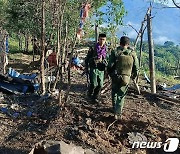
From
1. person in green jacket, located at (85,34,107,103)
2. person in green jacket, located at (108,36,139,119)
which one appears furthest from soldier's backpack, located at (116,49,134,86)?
person in green jacket, located at (85,34,107,103)

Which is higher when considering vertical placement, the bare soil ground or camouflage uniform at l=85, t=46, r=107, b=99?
camouflage uniform at l=85, t=46, r=107, b=99

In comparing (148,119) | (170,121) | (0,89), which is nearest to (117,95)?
(148,119)

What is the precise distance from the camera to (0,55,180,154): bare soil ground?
695cm

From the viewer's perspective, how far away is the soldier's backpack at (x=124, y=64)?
7.41 metres

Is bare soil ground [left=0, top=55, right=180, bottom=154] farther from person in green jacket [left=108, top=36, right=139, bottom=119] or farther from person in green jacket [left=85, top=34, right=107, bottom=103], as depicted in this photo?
person in green jacket [left=85, top=34, right=107, bottom=103]

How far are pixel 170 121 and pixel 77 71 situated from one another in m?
7.63

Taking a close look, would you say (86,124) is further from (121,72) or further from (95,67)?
(95,67)

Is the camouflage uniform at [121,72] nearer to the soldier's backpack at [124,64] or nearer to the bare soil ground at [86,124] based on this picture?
the soldier's backpack at [124,64]

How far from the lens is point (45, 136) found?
23.1ft

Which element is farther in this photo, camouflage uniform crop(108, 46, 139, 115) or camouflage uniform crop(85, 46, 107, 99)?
camouflage uniform crop(85, 46, 107, 99)

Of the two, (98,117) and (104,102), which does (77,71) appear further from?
(98,117)

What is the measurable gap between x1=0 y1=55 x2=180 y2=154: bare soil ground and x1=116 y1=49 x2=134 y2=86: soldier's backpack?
35.7 inches

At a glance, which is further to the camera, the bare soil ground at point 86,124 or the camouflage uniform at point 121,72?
the camouflage uniform at point 121,72

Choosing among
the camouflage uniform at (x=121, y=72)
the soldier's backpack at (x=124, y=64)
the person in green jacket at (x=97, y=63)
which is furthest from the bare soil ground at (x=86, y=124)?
the soldier's backpack at (x=124, y=64)
